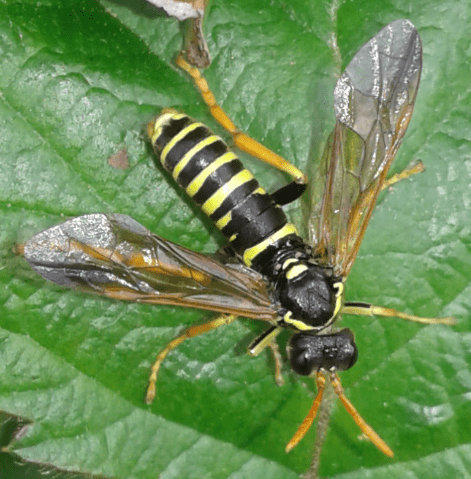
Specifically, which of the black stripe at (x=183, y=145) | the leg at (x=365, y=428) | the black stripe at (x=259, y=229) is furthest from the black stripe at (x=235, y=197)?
the leg at (x=365, y=428)

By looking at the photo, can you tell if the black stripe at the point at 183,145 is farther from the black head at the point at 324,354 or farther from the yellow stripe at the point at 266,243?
the black head at the point at 324,354

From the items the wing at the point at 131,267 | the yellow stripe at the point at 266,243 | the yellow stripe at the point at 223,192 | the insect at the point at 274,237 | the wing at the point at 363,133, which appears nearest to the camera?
the wing at the point at 131,267

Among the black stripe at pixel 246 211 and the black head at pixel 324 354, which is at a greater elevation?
the black stripe at pixel 246 211

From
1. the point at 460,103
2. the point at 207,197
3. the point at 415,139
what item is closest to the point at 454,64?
the point at 460,103

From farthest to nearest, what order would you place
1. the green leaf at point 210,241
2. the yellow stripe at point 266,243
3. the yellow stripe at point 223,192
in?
the yellow stripe at point 266,243
the yellow stripe at point 223,192
the green leaf at point 210,241

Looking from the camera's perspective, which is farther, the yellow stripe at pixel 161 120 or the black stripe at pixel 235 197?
the black stripe at pixel 235 197

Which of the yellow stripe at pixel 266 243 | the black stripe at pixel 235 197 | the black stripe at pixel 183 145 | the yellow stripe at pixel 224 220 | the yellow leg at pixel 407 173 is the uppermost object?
the black stripe at pixel 183 145

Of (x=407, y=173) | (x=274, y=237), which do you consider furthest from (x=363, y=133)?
(x=274, y=237)

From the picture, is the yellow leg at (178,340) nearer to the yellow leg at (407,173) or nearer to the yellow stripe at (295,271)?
the yellow stripe at (295,271)

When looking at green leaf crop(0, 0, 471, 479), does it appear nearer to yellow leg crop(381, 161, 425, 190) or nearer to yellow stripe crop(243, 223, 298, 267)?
yellow leg crop(381, 161, 425, 190)

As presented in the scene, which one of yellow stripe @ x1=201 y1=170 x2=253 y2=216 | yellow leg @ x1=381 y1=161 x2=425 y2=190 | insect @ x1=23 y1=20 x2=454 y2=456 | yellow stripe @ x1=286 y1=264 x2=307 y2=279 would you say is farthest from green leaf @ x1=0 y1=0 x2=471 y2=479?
yellow stripe @ x1=286 y1=264 x2=307 y2=279
